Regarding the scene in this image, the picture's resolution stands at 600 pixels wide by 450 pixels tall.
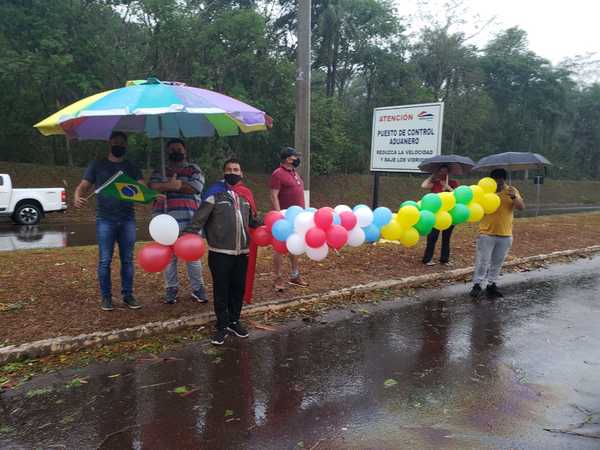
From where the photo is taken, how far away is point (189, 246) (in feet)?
15.2

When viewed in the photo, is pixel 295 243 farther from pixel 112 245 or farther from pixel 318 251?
pixel 112 245

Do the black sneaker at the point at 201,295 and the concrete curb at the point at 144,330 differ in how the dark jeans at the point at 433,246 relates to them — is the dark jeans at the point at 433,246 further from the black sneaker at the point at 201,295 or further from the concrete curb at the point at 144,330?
the black sneaker at the point at 201,295

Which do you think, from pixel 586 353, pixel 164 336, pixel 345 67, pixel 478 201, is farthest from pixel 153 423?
pixel 345 67

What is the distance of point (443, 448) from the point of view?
304cm

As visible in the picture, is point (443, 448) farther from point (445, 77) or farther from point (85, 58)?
point (445, 77)

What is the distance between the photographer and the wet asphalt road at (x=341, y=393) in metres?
3.17

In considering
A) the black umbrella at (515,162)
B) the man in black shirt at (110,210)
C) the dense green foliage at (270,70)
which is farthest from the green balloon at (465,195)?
the dense green foliage at (270,70)

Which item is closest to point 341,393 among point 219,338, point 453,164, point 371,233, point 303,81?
point 219,338

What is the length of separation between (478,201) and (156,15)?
1950 centimetres

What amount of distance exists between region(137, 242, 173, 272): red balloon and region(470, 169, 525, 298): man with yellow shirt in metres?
4.35

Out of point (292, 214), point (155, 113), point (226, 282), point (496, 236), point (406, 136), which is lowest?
point (226, 282)

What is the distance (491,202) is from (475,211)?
0.24m

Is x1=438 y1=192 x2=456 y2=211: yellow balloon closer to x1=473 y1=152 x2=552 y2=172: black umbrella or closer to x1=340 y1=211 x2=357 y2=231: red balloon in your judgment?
x1=473 y1=152 x2=552 y2=172: black umbrella

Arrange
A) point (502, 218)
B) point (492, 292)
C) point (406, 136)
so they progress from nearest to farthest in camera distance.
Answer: point (502, 218) → point (492, 292) → point (406, 136)
